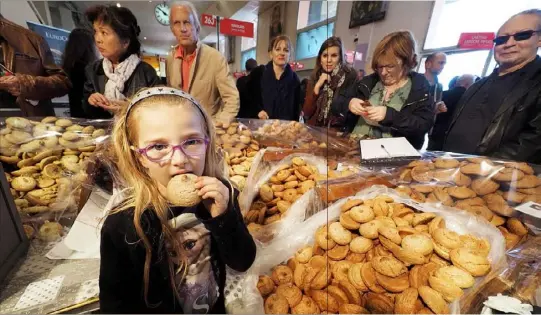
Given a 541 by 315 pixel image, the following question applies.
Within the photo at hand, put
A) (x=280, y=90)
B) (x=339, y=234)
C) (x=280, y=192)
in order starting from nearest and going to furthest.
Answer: (x=339, y=234)
(x=280, y=192)
(x=280, y=90)

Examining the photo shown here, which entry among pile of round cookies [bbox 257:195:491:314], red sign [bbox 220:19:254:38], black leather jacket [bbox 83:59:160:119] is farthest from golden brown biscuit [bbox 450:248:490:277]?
red sign [bbox 220:19:254:38]

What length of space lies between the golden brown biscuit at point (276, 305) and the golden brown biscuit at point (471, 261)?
23.4 inches

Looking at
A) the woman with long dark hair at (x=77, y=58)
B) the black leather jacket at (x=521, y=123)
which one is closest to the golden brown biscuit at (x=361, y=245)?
the black leather jacket at (x=521, y=123)

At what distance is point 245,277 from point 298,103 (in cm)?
183

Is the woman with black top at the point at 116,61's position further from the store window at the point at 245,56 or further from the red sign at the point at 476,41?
the red sign at the point at 476,41

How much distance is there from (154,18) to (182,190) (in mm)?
A: 1943

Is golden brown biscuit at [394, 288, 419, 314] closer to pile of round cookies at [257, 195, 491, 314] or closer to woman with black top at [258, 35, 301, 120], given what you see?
pile of round cookies at [257, 195, 491, 314]

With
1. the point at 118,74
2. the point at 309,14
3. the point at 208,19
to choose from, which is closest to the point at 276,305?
the point at 118,74

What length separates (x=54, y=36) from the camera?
1640mm

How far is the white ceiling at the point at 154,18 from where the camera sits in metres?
1.54

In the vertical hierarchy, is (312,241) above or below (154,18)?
below

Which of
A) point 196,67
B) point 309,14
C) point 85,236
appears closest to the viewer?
point 85,236

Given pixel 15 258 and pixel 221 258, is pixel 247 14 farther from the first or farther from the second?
pixel 15 258

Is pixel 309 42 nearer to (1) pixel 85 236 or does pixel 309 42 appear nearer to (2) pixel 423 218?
(2) pixel 423 218
